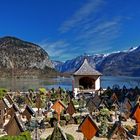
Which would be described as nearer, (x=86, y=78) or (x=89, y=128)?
(x=89, y=128)

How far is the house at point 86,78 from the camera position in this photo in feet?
160

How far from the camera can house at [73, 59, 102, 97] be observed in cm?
4875

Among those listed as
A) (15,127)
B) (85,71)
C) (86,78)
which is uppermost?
(85,71)

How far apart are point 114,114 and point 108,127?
6.95 m

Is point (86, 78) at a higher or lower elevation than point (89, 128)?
higher

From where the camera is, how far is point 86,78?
50844 millimetres

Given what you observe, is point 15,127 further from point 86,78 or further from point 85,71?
point 86,78

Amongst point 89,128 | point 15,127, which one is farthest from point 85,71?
point 89,128

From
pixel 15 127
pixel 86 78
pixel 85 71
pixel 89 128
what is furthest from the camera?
pixel 86 78

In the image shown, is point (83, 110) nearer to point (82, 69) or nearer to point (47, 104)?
point (47, 104)

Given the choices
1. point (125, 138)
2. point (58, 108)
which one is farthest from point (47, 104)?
point (125, 138)

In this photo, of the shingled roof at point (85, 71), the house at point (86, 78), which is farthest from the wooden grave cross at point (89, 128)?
the shingled roof at point (85, 71)

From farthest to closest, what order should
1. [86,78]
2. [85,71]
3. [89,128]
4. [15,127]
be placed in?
[86,78], [85,71], [15,127], [89,128]

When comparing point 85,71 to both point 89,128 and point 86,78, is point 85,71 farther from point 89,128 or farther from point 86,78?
point 89,128
